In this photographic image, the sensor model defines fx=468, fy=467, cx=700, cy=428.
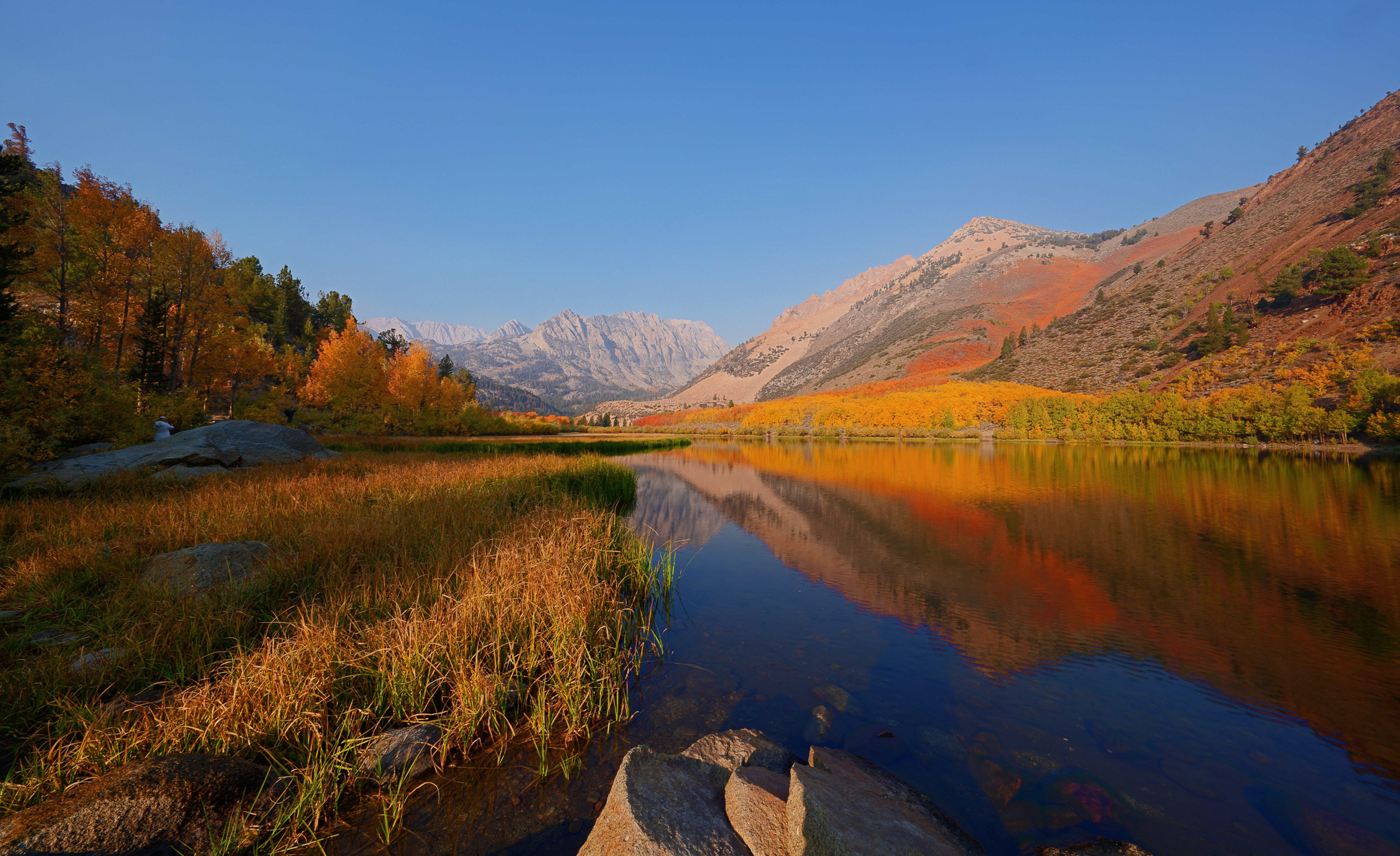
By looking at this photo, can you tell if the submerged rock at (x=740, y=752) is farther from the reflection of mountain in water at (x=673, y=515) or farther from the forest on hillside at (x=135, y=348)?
the forest on hillside at (x=135, y=348)

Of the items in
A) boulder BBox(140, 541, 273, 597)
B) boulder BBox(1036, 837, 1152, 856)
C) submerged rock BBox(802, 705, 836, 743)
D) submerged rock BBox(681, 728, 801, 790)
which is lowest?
submerged rock BBox(802, 705, 836, 743)

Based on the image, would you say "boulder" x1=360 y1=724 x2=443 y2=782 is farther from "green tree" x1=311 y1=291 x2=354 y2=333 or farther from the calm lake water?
"green tree" x1=311 y1=291 x2=354 y2=333

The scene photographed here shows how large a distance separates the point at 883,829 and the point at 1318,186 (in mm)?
169828

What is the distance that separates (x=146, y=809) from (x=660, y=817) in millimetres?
3450

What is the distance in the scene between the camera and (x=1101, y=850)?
3768 mm

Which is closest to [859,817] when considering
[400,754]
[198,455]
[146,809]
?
[400,754]

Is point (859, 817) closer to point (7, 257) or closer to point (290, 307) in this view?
point (7, 257)

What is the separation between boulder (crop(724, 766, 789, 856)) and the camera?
3371 mm

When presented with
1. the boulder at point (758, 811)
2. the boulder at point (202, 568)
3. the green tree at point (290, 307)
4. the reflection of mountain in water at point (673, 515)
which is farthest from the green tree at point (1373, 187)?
the green tree at point (290, 307)

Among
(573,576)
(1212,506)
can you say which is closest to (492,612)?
(573,576)

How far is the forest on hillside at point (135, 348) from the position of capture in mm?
15945

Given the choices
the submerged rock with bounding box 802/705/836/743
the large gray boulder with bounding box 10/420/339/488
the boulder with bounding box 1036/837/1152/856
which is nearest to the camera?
the boulder with bounding box 1036/837/1152/856

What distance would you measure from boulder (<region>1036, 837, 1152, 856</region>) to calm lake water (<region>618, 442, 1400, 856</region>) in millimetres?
693

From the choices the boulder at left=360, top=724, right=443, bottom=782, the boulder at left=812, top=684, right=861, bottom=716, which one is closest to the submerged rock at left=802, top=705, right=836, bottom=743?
the boulder at left=812, top=684, right=861, bottom=716
